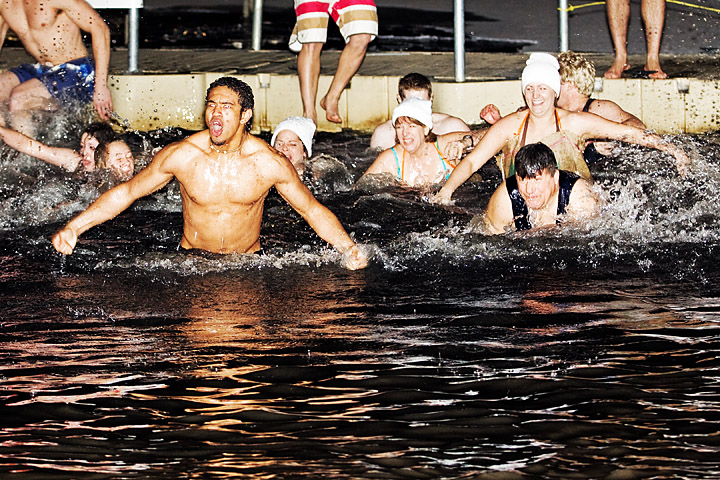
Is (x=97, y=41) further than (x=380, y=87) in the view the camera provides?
No

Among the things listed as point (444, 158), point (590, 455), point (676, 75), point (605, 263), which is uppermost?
point (676, 75)

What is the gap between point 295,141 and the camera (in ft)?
32.4

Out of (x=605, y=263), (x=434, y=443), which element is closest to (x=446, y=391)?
(x=434, y=443)

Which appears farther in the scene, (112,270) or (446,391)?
(112,270)

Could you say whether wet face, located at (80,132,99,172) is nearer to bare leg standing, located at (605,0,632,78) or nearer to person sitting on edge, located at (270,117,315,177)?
person sitting on edge, located at (270,117,315,177)

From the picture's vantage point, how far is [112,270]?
7484mm

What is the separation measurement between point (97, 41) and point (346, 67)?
2.27 metres

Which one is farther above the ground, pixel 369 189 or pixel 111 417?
pixel 369 189

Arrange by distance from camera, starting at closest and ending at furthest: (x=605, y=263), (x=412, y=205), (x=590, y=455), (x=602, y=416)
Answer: (x=590, y=455), (x=602, y=416), (x=605, y=263), (x=412, y=205)

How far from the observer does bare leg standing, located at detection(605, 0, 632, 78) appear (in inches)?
433

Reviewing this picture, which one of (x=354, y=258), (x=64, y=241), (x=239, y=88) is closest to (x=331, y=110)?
(x=354, y=258)

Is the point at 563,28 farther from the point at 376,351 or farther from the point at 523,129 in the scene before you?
the point at 376,351

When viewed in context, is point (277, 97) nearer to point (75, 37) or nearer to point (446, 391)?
point (75, 37)

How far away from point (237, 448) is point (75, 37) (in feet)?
24.2
